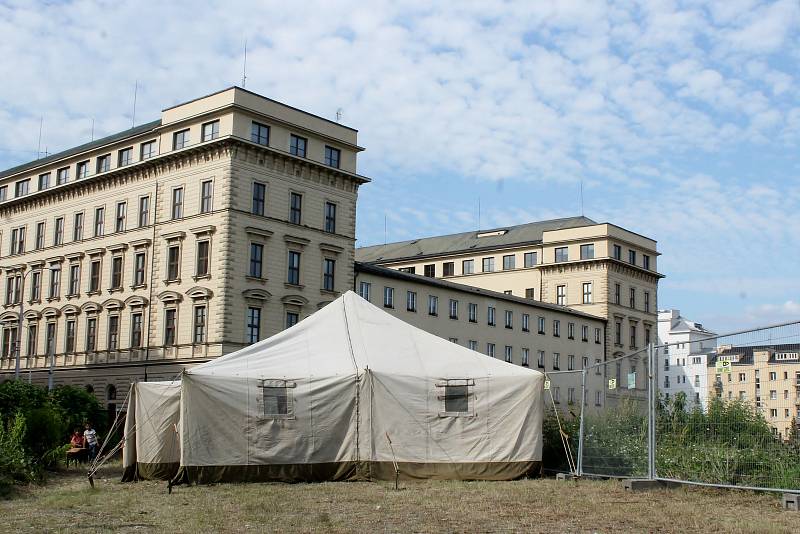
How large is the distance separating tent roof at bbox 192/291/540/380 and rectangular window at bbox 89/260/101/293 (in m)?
41.3

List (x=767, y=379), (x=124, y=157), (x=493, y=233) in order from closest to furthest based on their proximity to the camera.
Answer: (x=767, y=379), (x=124, y=157), (x=493, y=233)

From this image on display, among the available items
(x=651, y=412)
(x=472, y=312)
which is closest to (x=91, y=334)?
(x=472, y=312)

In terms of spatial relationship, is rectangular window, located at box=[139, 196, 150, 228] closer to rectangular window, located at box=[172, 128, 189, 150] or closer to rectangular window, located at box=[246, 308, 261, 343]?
rectangular window, located at box=[172, 128, 189, 150]

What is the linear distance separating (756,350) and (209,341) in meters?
42.6

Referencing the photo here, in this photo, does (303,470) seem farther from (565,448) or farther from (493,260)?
(493,260)

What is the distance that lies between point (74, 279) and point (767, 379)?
5811 cm

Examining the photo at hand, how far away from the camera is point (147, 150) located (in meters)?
61.8

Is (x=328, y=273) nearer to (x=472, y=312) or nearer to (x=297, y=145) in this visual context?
(x=297, y=145)

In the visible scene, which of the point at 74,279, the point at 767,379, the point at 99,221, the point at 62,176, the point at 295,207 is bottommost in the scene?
the point at 767,379

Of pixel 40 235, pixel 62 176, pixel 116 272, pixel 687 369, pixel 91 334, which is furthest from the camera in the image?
pixel 40 235

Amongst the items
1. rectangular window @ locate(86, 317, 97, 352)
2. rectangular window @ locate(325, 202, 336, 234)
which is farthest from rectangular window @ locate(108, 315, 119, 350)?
rectangular window @ locate(325, 202, 336, 234)

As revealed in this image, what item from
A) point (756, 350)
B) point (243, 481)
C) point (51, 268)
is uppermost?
point (51, 268)

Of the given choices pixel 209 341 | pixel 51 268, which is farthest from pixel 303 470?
pixel 51 268

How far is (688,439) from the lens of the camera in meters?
17.7
